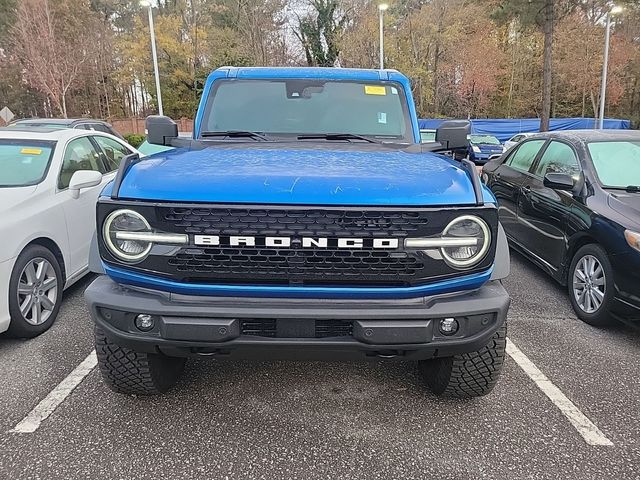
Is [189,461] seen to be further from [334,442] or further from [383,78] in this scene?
[383,78]

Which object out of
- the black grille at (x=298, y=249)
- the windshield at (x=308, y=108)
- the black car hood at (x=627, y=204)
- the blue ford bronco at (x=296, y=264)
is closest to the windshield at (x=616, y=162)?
the black car hood at (x=627, y=204)

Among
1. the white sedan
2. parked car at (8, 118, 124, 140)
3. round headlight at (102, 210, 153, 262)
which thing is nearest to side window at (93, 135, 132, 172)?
the white sedan

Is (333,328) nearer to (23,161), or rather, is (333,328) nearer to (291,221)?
(291,221)

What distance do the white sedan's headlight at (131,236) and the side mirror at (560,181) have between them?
3603 mm

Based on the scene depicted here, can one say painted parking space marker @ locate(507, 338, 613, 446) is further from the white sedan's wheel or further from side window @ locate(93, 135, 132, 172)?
side window @ locate(93, 135, 132, 172)

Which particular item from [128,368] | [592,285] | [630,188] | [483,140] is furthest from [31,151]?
[483,140]

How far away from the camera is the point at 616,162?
4.73m

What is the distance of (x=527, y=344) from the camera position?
395cm

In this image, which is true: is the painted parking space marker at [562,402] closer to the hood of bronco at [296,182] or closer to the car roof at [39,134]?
the hood of bronco at [296,182]

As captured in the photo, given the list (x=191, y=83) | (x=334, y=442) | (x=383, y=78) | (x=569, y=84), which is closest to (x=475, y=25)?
(x=569, y=84)

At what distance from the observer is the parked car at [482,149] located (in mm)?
19141

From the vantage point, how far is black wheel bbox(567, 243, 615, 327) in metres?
4.12

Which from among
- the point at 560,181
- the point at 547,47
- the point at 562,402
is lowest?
the point at 562,402

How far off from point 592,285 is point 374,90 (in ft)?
7.93
